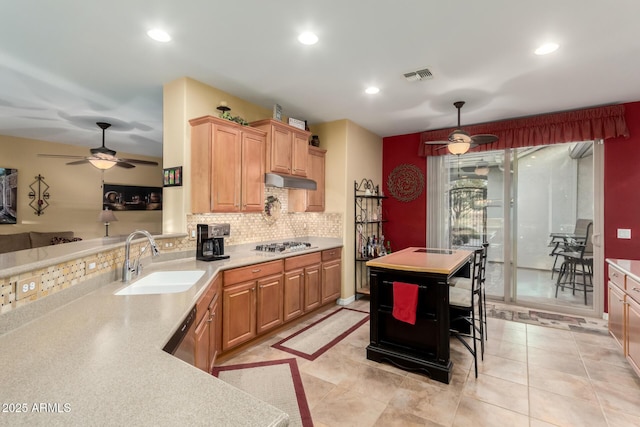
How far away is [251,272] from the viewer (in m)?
2.98

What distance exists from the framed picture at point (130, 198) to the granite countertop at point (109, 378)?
5.98m

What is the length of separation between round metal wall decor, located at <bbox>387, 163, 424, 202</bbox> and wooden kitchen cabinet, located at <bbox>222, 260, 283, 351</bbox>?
2.80 m

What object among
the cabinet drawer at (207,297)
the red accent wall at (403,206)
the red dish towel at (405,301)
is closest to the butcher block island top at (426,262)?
the red dish towel at (405,301)

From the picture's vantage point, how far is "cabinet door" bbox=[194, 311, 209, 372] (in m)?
1.86

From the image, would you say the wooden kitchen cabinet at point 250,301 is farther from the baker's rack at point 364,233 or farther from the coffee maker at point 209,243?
the baker's rack at point 364,233

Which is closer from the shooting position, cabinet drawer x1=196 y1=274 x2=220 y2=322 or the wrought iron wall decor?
cabinet drawer x1=196 y1=274 x2=220 y2=322

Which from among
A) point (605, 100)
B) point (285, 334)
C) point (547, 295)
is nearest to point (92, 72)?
point (285, 334)

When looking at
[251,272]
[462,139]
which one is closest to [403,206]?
[462,139]

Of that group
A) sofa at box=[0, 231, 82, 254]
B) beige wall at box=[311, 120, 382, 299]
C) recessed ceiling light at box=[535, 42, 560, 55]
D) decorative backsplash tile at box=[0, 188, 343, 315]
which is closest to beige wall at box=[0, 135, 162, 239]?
sofa at box=[0, 231, 82, 254]

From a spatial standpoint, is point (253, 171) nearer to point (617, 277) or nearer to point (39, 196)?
point (617, 277)

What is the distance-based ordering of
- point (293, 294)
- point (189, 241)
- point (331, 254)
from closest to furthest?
point (189, 241)
point (293, 294)
point (331, 254)

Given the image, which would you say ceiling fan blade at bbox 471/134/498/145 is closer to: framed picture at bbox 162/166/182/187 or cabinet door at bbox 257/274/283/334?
cabinet door at bbox 257/274/283/334

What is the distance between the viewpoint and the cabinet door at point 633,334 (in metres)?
2.38

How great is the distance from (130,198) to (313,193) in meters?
4.78
